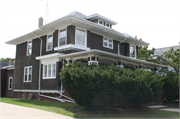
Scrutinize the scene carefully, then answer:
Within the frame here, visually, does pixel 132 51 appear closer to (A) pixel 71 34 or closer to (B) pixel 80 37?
(B) pixel 80 37

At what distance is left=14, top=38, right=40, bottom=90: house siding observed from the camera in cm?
1731

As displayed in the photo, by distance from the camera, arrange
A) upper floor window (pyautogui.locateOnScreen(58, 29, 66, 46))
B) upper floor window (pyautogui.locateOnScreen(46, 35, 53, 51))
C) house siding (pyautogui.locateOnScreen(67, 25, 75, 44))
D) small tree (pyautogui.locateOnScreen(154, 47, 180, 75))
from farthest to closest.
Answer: small tree (pyautogui.locateOnScreen(154, 47, 180, 75)) < upper floor window (pyautogui.locateOnScreen(46, 35, 53, 51)) < upper floor window (pyautogui.locateOnScreen(58, 29, 66, 46)) < house siding (pyautogui.locateOnScreen(67, 25, 75, 44))

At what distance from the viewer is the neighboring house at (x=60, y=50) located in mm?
14023

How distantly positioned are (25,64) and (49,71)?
459 centimetres

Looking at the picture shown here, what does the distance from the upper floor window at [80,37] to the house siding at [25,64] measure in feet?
16.2

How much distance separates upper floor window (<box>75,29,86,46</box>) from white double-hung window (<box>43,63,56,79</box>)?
2827 millimetres

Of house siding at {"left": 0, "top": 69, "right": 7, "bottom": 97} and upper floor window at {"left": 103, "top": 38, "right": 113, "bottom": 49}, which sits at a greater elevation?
upper floor window at {"left": 103, "top": 38, "right": 113, "bottom": 49}

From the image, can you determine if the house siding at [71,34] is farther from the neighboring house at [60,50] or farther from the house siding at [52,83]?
the house siding at [52,83]

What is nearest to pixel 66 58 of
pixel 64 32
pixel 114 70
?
pixel 64 32

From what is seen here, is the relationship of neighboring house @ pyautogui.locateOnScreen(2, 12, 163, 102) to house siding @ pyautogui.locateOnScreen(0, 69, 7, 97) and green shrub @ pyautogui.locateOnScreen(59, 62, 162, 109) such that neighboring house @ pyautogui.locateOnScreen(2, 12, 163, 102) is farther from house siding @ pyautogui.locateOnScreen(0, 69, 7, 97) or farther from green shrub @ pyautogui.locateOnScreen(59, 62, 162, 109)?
green shrub @ pyautogui.locateOnScreen(59, 62, 162, 109)

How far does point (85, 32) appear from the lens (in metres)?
15.4

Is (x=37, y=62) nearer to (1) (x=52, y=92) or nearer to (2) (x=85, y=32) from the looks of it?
(1) (x=52, y=92)

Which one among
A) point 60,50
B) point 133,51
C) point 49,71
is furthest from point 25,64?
point 133,51

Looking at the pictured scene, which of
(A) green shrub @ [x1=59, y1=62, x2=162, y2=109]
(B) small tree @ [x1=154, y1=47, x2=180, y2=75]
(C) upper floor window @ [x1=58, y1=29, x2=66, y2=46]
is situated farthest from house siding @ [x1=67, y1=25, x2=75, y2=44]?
(B) small tree @ [x1=154, y1=47, x2=180, y2=75]
